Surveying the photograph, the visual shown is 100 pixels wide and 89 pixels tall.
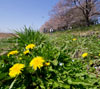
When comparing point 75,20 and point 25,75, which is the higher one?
point 75,20

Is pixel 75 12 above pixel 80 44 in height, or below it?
above

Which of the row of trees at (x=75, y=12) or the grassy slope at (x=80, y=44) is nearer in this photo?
the grassy slope at (x=80, y=44)

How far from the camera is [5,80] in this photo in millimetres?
984

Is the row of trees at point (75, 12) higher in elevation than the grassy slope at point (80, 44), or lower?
higher

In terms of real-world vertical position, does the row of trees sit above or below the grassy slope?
above

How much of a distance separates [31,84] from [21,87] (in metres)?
0.10

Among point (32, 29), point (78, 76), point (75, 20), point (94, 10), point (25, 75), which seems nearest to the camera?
point (25, 75)

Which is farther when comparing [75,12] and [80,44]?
[75,12]

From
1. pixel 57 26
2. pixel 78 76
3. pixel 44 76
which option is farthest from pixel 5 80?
pixel 57 26

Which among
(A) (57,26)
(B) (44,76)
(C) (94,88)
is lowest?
(C) (94,88)

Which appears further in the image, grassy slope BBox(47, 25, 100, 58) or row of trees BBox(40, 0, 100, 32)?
row of trees BBox(40, 0, 100, 32)

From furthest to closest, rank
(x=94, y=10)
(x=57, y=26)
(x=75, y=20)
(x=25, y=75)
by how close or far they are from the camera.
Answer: (x=57, y=26) → (x=75, y=20) → (x=94, y=10) → (x=25, y=75)

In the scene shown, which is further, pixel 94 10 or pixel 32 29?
pixel 94 10

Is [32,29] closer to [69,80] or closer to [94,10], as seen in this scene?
[69,80]
